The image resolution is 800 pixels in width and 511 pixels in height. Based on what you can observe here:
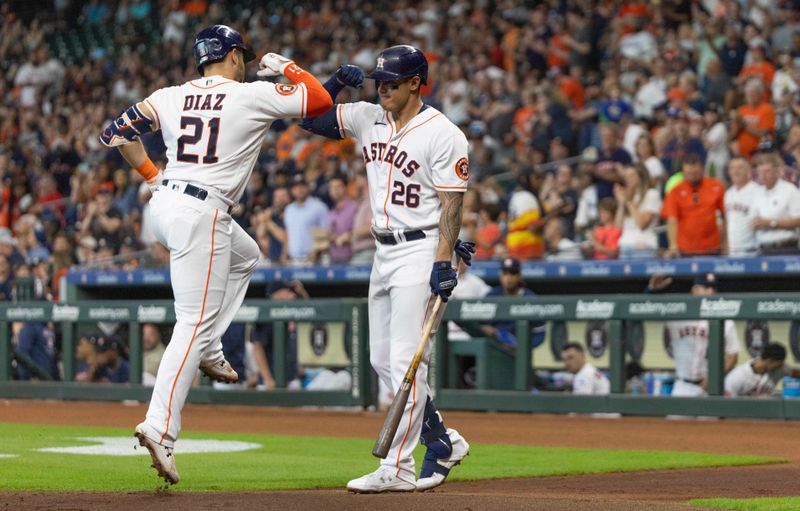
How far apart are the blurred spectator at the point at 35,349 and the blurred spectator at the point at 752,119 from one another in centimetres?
765

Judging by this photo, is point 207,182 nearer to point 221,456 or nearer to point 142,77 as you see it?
point 221,456

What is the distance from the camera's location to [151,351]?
46.9 feet

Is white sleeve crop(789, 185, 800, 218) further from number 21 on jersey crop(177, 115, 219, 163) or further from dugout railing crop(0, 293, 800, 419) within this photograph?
number 21 on jersey crop(177, 115, 219, 163)

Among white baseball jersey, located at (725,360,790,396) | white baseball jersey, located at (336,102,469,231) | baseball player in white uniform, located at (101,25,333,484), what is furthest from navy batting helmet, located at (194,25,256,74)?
white baseball jersey, located at (725,360,790,396)

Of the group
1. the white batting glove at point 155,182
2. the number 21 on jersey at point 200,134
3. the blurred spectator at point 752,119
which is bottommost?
the white batting glove at point 155,182

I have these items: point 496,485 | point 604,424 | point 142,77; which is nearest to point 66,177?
point 142,77

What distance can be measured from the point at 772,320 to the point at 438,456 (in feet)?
17.8

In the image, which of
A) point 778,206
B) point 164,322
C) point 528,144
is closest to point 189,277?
point 778,206

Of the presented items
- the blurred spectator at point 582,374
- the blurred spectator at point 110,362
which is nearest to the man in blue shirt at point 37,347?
the blurred spectator at point 110,362

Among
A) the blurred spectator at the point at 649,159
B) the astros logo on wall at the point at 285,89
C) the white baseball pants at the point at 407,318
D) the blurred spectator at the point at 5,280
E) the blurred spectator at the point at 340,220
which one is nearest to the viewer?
the white baseball pants at the point at 407,318

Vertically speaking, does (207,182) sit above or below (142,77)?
below

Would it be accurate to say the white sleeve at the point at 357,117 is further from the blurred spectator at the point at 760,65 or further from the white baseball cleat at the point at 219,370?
the blurred spectator at the point at 760,65

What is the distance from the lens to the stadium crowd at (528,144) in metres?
13.8

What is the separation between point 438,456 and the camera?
6.91 metres
